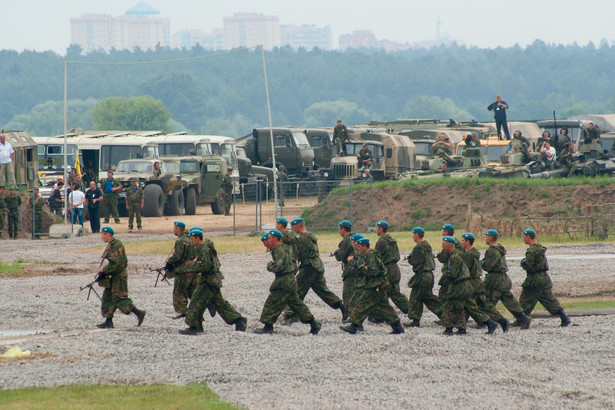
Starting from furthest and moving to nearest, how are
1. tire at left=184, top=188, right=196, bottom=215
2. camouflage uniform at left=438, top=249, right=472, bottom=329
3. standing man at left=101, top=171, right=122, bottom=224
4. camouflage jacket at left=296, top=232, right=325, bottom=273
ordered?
tire at left=184, top=188, right=196, bottom=215 → standing man at left=101, top=171, right=122, bottom=224 → camouflage jacket at left=296, top=232, right=325, bottom=273 → camouflage uniform at left=438, top=249, right=472, bottom=329

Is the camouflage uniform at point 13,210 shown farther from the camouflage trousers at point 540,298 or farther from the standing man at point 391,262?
the camouflage trousers at point 540,298

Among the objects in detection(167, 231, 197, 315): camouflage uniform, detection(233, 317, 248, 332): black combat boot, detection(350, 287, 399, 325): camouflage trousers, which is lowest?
detection(233, 317, 248, 332): black combat boot

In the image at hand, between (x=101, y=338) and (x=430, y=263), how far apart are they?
4.92 meters

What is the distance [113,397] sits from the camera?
11992 millimetres

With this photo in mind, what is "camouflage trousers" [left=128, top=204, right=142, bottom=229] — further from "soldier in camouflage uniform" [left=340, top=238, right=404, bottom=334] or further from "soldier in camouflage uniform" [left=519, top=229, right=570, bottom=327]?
"soldier in camouflage uniform" [left=519, top=229, right=570, bottom=327]

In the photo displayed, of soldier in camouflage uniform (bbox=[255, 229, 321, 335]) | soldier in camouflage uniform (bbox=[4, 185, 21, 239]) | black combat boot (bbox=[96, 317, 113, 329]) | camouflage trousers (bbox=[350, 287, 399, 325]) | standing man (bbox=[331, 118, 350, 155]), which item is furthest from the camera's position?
standing man (bbox=[331, 118, 350, 155])

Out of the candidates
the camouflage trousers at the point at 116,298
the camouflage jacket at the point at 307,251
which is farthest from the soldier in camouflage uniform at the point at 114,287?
the camouflage jacket at the point at 307,251

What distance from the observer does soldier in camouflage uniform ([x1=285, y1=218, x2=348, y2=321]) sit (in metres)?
17.0

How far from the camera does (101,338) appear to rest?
14.9 metres

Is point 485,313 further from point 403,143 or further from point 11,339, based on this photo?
point 403,143

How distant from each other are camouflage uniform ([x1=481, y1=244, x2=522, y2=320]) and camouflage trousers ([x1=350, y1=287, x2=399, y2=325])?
1653 millimetres

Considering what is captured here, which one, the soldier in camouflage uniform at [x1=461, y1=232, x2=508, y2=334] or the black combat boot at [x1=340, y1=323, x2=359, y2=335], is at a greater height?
the soldier in camouflage uniform at [x1=461, y1=232, x2=508, y2=334]

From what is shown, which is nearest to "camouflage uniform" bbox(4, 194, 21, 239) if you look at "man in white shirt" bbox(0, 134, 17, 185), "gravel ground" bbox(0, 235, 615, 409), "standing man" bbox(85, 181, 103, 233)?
"standing man" bbox(85, 181, 103, 233)

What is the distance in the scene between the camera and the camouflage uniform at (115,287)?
15992 mm
